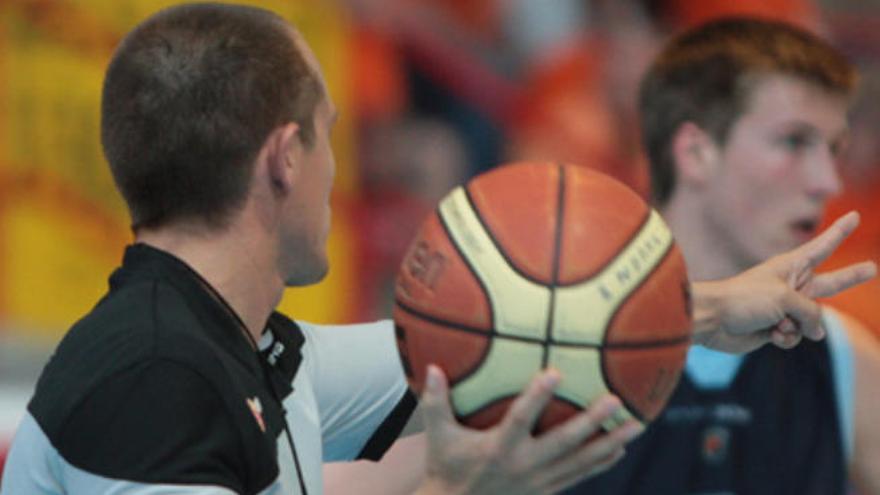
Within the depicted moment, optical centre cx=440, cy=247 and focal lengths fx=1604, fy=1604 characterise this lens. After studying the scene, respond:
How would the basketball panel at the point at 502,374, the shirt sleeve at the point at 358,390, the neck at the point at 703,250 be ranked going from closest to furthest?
the basketball panel at the point at 502,374 < the shirt sleeve at the point at 358,390 < the neck at the point at 703,250

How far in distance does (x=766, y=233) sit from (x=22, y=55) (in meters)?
3.50

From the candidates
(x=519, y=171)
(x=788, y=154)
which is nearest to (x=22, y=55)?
(x=788, y=154)

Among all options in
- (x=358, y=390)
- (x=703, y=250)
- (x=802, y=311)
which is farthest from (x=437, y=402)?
(x=703, y=250)

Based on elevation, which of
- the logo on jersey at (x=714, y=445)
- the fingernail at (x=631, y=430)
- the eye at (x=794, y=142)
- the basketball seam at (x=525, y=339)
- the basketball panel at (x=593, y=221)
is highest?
the basketball panel at (x=593, y=221)

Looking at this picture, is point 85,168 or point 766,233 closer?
point 766,233

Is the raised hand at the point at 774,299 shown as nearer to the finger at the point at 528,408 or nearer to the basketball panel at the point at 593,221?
the basketball panel at the point at 593,221

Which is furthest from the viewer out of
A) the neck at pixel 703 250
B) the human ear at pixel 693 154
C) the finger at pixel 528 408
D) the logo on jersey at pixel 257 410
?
the human ear at pixel 693 154

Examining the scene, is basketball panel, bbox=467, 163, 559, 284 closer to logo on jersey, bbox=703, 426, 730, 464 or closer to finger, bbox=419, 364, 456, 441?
finger, bbox=419, 364, 456, 441

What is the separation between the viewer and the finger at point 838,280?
313cm

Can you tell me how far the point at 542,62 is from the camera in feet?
25.6

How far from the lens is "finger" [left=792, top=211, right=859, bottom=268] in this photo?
309 centimetres

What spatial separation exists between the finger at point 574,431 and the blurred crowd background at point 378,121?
453cm

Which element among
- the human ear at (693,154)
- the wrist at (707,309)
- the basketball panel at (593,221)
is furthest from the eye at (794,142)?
the basketball panel at (593,221)

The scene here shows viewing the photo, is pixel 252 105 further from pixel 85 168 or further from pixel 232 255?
pixel 85 168
